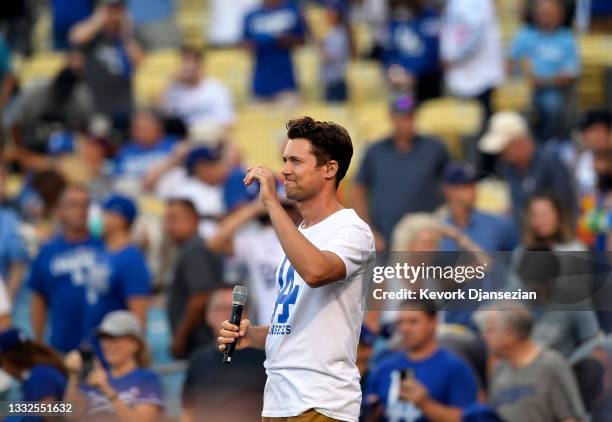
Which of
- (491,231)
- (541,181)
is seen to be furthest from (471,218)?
(541,181)

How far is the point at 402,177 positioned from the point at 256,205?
136 cm

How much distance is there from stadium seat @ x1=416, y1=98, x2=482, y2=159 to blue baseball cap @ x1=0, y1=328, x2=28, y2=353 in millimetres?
5712

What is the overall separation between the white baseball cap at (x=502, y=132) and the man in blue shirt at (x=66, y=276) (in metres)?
3.15

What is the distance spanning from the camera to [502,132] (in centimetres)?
1220

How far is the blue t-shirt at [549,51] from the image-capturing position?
13.7 meters

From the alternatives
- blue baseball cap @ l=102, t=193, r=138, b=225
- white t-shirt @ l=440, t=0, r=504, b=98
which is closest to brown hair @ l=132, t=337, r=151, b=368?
blue baseball cap @ l=102, t=193, r=138, b=225

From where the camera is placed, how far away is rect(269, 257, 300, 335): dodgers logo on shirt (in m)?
5.92

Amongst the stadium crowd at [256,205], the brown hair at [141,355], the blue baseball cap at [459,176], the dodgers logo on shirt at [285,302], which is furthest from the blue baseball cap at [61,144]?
the dodgers logo on shirt at [285,302]

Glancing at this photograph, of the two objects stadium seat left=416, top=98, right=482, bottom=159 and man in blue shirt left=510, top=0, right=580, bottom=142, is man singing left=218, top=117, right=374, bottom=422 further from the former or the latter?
stadium seat left=416, top=98, right=482, bottom=159

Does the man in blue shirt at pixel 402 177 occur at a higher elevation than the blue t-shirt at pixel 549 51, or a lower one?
lower

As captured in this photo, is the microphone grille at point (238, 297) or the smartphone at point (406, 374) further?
the smartphone at point (406, 374)

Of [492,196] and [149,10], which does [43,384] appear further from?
[149,10]

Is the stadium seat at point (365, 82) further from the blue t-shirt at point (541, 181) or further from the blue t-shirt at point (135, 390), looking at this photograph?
the blue t-shirt at point (135, 390)

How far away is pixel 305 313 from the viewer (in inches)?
232
